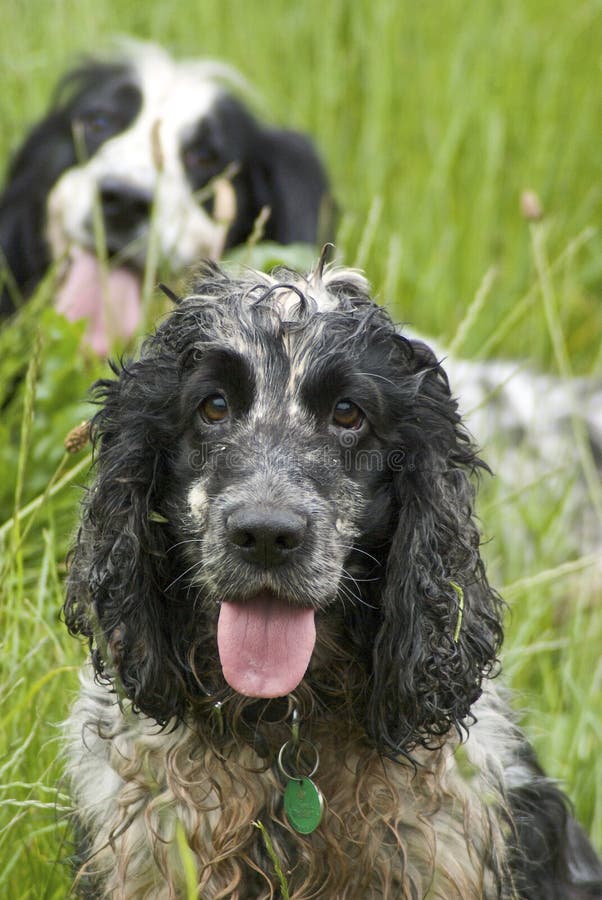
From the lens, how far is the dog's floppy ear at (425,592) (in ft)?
9.40

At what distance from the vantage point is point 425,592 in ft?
9.45

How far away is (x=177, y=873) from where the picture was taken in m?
2.90

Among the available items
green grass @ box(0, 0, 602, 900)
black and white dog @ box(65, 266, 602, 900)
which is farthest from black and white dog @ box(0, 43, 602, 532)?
black and white dog @ box(65, 266, 602, 900)

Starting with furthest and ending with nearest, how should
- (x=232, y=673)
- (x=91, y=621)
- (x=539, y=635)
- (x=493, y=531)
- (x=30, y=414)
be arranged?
(x=493, y=531) < (x=539, y=635) < (x=30, y=414) < (x=91, y=621) < (x=232, y=673)

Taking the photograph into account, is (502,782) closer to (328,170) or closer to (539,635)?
(539,635)

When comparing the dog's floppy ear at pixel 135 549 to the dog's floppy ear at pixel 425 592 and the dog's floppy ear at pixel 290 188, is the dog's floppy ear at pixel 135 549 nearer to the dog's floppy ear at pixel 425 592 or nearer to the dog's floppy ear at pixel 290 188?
the dog's floppy ear at pixel 425 592

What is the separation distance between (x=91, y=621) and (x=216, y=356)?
0.63 m

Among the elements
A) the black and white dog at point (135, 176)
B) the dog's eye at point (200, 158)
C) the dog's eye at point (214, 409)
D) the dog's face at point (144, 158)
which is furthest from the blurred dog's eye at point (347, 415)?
the dog's eye at point (200, 158)

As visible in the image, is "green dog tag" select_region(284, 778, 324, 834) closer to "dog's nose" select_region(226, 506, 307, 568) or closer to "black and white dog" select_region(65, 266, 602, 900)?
"black and white dog" select_region(65, 266, 602, 900)

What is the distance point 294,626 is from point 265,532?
27cm

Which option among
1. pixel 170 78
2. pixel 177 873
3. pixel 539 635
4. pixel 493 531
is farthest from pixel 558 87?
pixel 177 873

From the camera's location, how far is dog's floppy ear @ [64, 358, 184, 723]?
2.90 m

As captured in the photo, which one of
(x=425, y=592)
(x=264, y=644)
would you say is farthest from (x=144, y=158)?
(x=264, y=644)

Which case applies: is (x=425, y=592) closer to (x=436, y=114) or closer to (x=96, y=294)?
(x=96, y=294)
